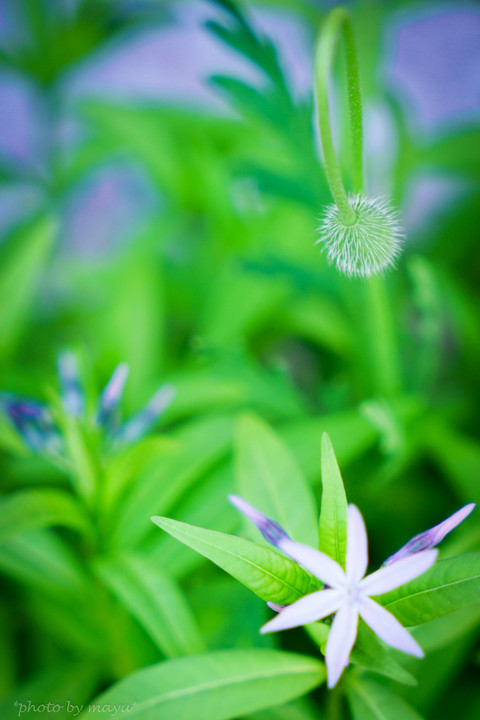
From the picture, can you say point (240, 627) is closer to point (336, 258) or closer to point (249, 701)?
point (249, 701)

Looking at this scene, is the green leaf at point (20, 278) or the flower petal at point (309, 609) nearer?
the flower petal at point (309, 609)

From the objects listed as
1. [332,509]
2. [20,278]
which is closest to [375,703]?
[332,509]

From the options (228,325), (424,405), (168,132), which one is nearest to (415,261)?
(424,405)

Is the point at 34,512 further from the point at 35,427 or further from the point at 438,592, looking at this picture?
the point at 438,592

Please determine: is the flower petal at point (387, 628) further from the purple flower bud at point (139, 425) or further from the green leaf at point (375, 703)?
the purple flower bud at point (139, 425)

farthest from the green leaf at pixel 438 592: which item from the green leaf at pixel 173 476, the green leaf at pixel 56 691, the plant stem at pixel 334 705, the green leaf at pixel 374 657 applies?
the green leaf at pixel 56 691

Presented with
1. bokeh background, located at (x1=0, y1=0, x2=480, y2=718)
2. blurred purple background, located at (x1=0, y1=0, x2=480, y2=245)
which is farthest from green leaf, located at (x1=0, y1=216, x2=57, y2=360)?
blurred purple background, located at (x1=0, y1=0, x2=480, y2=245)
